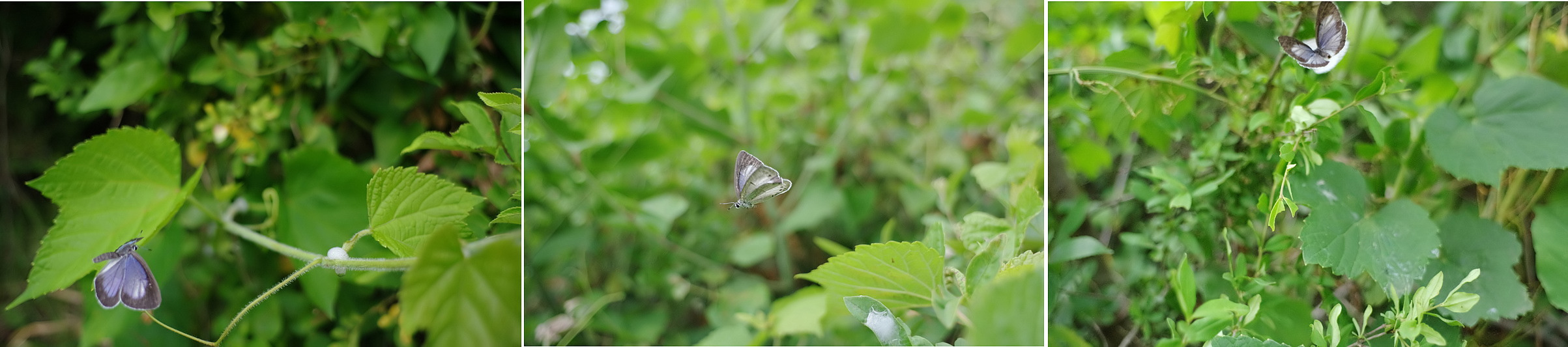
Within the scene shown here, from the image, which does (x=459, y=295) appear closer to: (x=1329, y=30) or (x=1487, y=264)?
(x=1329, y=30)

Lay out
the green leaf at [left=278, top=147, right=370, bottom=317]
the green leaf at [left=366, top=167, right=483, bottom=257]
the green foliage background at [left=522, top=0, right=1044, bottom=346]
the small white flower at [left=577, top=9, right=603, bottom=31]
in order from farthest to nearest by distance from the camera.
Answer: the small white flower at [left=577, top=9, right=603, bottom=31]
the green foliage background at [left=522, top=0, right=1044, bottom=346]
the green leaf at [left=278, top=147, right=370, bottom=317]
the green leaf at [left=366, top=167, right=483, bottom=257]

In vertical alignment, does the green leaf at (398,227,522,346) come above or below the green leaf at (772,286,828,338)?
above

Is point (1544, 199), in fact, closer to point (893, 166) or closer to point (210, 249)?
point (893, 166)

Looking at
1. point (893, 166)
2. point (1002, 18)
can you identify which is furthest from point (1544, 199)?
point (1002, 18)

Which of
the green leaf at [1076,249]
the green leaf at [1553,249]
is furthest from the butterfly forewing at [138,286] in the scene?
the green leaf at [1553,249]

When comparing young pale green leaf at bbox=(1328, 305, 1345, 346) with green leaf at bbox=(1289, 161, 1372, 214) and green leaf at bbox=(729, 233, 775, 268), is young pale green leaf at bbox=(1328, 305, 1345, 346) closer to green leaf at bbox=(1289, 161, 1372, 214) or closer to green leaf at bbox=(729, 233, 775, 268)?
green leaf at bbox=(1289, 161, 1372, 214)

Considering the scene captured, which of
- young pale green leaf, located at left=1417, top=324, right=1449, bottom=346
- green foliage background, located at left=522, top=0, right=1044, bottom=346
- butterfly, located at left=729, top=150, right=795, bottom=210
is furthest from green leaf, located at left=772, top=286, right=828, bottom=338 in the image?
young pale green leaf, located at left=1417, top=324, right=1449, bottom=346

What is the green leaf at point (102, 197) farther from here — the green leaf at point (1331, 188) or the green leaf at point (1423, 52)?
the green leaf at point (1423, 52)
